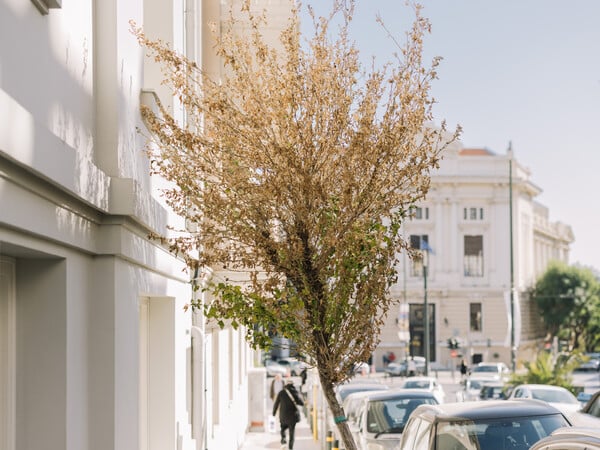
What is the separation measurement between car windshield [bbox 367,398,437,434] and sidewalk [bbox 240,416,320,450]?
5.41m

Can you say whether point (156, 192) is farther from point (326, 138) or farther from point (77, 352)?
point (77, 352)

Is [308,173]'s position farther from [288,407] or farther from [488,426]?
[288,407]

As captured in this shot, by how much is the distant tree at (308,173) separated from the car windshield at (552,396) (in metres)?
16.9

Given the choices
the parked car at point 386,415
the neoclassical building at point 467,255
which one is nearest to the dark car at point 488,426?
the parked car at point 386,415

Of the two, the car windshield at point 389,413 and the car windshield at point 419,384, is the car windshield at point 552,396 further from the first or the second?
the car windshield at point 419,384

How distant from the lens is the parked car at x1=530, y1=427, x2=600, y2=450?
4.84 meters

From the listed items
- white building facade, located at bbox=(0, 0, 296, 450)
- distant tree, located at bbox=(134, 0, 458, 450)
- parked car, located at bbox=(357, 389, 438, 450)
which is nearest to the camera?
white building facade, located at bbox=(0, 0, 296, 450)

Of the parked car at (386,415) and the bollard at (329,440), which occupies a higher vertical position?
the parked car at (386,415)

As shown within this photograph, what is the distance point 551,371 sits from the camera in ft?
105

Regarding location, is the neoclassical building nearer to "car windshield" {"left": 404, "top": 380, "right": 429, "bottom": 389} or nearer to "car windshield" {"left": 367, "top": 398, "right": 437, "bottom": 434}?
"car windshield" {"left": 404, "top": 380, "right": 429, "bottom": 389}

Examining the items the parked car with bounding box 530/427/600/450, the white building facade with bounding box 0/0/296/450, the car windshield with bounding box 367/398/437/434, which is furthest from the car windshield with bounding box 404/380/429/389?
the parked car with bounding box 530/427/600/450

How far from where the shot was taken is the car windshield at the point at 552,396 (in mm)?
24203

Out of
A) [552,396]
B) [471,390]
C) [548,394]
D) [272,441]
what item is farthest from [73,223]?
[471,390]

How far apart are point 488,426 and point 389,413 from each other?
6473 millimetres
